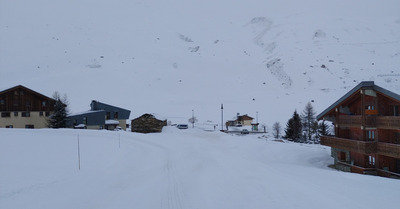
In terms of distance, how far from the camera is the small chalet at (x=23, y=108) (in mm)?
45219

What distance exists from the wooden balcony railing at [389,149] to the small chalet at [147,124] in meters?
36.8

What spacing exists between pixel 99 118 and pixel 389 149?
44.5 m

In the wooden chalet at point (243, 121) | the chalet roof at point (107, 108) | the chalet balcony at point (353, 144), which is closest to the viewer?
the chalet balcony at point (353, 144)

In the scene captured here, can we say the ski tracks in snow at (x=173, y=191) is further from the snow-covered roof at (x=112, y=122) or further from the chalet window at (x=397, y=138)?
the snow-covered roof at (x=112, y=122)

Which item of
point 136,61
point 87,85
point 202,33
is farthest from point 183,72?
point 202,33

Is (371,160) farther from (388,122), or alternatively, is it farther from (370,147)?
(388,122)

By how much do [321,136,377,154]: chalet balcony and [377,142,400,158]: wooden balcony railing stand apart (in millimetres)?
388

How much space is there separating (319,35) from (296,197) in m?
136

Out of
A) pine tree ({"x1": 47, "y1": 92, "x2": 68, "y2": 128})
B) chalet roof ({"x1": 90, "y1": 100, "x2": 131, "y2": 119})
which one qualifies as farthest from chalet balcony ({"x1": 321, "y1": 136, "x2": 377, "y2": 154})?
chalet roof ({"x1": 90, "y1": 100, "x2": 131, "y2": 119})

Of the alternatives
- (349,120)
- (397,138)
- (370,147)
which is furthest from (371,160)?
(349,120)

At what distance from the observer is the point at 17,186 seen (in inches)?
499

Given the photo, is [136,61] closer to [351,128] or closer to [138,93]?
[138,93]

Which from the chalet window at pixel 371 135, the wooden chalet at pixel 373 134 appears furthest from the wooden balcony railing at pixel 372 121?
the chalet window at pixel 371 135

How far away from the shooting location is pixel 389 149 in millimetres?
20062
